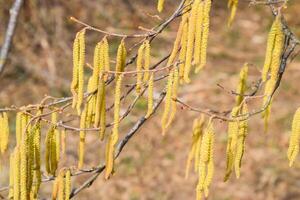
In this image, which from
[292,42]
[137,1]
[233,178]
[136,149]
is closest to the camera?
[292,42]

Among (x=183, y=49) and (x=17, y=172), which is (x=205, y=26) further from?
(x=17, y=172)

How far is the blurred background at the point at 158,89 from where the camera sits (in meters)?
4.38

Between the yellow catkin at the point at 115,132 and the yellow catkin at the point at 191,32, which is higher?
the yellow catkin at the point at 191,32

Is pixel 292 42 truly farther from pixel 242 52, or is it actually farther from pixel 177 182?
pixel 242 52

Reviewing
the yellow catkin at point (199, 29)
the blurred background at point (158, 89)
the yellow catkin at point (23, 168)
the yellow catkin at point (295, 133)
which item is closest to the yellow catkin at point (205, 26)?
the yellow catkin at point (199, 29)

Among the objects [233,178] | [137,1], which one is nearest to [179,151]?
[233,178]

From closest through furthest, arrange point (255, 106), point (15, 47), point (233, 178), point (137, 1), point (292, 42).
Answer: point (292, 42), point (233, 178), point (255, 106), point (15, 47), point (137, 1)

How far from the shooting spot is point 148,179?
4.54 metres

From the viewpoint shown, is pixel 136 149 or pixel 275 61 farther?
pixel 136 149

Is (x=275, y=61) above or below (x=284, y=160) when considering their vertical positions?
above

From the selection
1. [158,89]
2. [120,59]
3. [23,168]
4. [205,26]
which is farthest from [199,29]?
[158,89]

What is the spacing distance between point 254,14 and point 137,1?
1196mm

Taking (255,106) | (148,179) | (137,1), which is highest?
(137,1)

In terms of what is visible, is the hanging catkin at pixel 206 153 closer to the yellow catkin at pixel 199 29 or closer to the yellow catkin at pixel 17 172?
the yellow catkin at pixel 199 29
